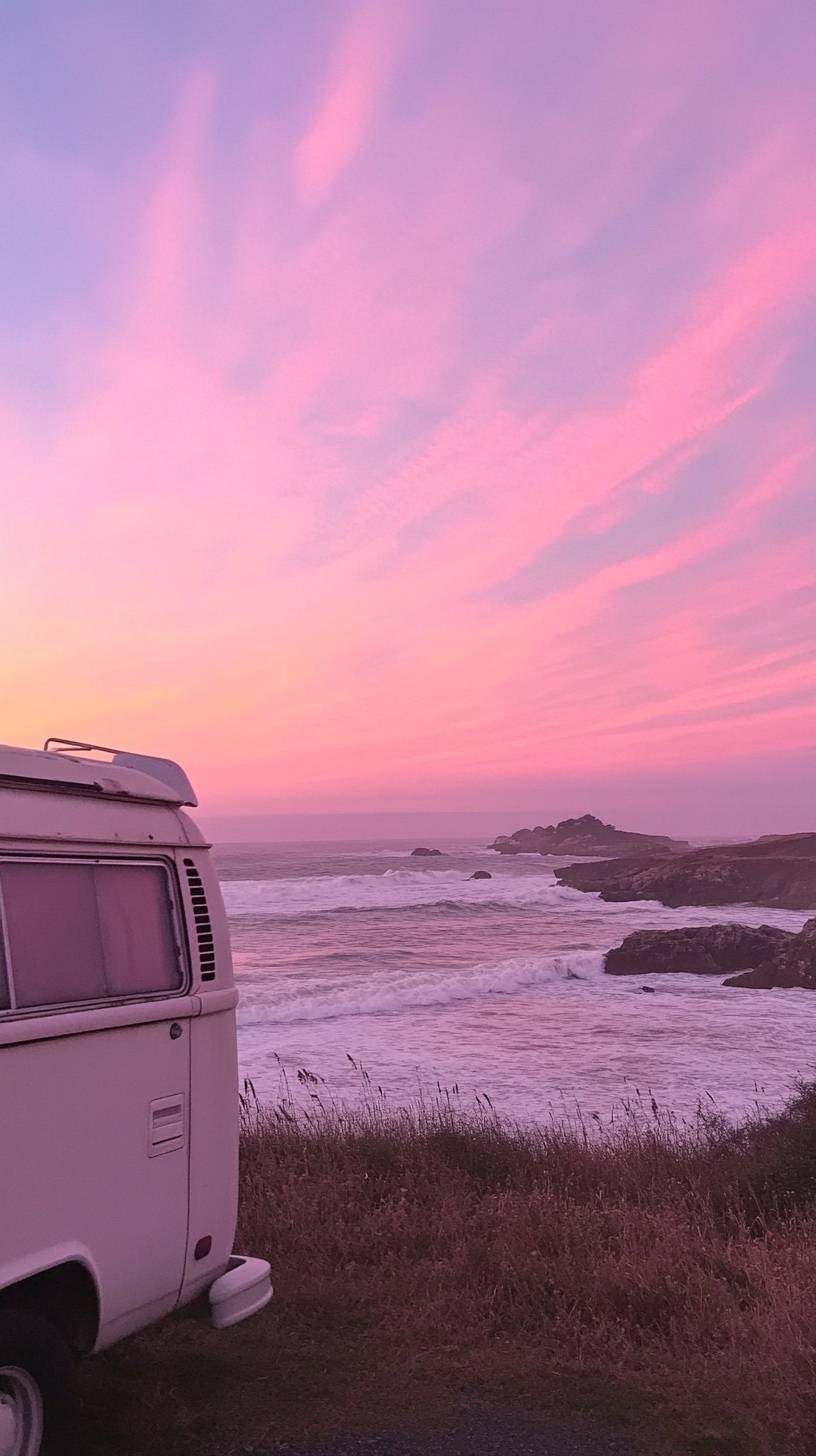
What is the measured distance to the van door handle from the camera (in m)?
4.48

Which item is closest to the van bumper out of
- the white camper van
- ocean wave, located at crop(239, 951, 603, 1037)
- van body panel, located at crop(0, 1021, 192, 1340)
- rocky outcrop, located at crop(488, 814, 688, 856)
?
the white camper van

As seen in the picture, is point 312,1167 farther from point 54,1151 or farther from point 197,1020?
point 54,1151

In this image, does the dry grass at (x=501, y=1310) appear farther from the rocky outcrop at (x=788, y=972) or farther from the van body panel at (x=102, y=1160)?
the rocky outcrop at (x=788, y=972)

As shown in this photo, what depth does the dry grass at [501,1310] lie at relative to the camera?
508cm

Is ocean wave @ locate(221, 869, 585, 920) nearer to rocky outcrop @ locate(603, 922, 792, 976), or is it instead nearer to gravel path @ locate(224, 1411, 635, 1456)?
rocky outcrop @ locate(603, 922, 792, 976)

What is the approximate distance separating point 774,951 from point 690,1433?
32.2m

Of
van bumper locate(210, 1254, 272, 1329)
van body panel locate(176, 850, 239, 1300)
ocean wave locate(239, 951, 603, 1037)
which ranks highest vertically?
van body panel locate(176, 850, 239, 1300)

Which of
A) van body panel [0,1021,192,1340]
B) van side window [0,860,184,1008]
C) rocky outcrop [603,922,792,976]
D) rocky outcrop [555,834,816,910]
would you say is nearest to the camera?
Result: van body panel [0,1021,192,1340]

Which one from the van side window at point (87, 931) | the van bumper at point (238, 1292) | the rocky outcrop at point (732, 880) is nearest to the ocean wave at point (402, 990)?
the van bumper at point (238, 1292)

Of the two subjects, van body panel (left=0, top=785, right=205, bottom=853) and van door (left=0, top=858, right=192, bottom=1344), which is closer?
van door (left=0, top=858, right=192, bottom=1344)

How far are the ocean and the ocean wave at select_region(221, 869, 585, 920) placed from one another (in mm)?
6015

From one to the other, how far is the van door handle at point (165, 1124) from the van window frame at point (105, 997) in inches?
17.1

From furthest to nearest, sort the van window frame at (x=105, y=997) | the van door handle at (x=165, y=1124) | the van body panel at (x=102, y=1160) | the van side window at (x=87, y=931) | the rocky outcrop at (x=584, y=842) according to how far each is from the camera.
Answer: the rocky outcrop at (x=584, y=842)
the van door handle at (x=165, y=1124)
the van side window at (x=87, y=931)
the van window frame at (x=105, y=997)
the van body panel at (x=102, y=1160)

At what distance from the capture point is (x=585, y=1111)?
54.2ft
